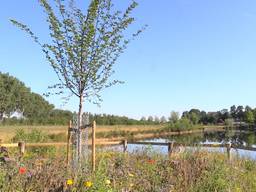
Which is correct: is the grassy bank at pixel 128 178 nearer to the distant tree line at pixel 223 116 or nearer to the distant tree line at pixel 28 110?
the distant tree line at pixel 28 110

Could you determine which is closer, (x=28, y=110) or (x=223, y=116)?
(x=28, y=110)

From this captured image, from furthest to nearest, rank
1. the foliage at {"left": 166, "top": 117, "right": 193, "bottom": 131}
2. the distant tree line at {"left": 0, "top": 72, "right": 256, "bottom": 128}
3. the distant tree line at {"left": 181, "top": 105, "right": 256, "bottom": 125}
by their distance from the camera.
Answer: the distant tree line at {"left": 181, "top": 105, "right": 256, "bottom": 125}, the foliage at {"left": 166, "top": 117, "right": 193, "bottom": 131}, the distant tree line at {"left": 0, "top": 72, "right": 256, "bottom": 128}

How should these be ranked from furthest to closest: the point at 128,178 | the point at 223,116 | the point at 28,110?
the point at 223,116
the point at 28,110
the point at 128,178

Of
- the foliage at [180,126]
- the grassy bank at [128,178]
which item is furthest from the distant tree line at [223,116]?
the grassy bank at [128,178]

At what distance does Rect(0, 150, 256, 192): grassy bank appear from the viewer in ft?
15.8

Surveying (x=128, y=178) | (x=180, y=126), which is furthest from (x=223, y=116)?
(x=128, y=178)

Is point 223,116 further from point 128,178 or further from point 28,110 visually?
point 128,178

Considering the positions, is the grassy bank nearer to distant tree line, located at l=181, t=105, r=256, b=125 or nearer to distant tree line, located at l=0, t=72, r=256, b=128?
distant tree line, located at l=0, t=72, r=256, b=128

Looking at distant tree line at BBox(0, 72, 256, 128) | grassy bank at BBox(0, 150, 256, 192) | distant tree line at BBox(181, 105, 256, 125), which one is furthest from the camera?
distant tree line at BBox(181, 105, 256, 125)

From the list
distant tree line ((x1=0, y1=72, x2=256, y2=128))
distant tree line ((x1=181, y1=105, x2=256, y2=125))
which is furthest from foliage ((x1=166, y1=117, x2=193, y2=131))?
distant tree line ((x1=181, y1=105, x2=256, y2=125))

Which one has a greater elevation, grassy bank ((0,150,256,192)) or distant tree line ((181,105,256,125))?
distant tree line ((181,105,256,125))

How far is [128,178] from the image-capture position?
6.16m

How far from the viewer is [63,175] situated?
17.8 ft

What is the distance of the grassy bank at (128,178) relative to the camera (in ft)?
15.8
